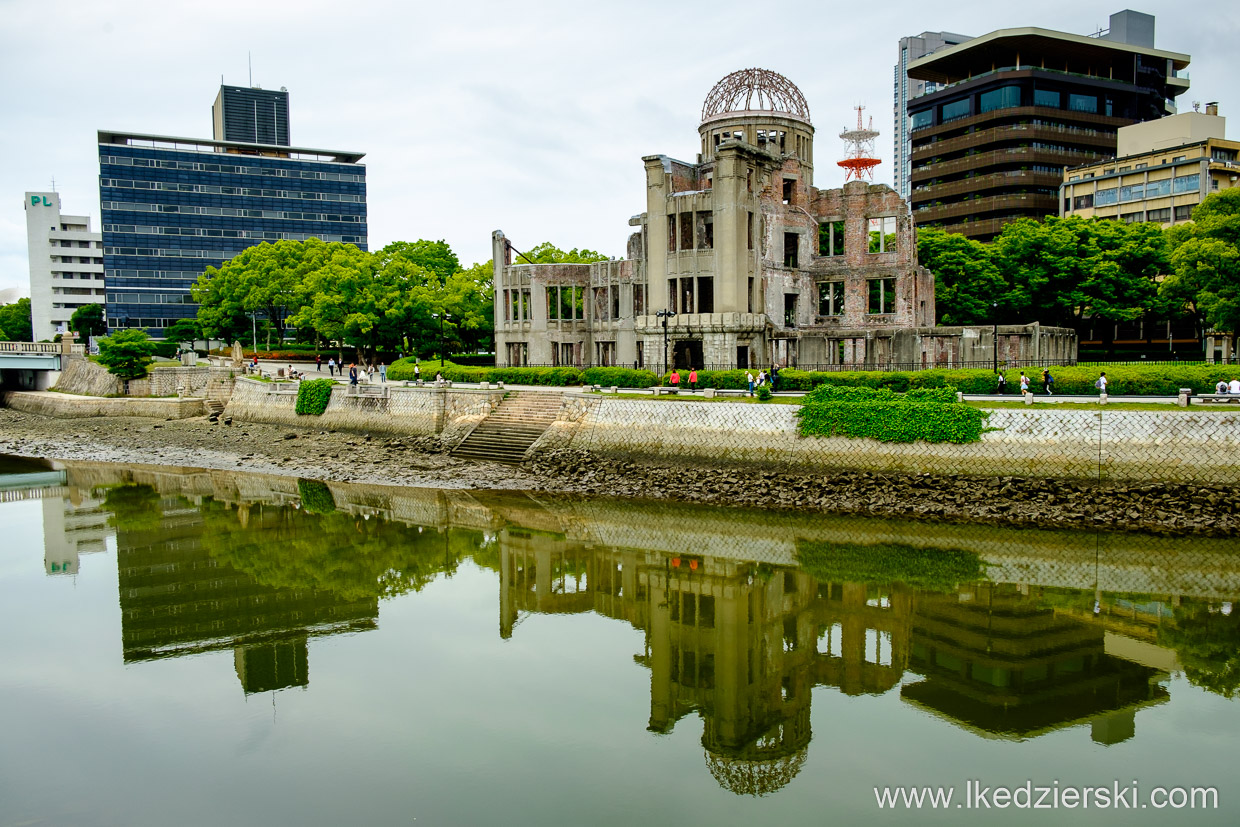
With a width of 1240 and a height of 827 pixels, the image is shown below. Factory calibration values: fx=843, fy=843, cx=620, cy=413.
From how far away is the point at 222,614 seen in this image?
2202 cm

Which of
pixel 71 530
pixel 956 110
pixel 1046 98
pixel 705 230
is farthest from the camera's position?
pixel 956 110

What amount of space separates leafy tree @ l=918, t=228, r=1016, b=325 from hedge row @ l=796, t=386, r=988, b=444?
110 ft

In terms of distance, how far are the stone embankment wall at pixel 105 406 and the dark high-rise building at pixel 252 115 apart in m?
69.6

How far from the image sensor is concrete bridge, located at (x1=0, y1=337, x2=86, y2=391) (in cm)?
7069

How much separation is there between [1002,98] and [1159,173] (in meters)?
18.5

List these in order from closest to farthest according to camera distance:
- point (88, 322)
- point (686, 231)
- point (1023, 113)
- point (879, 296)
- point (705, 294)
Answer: point (705, 294) → point (686, 231) → point (879, 296) → point (1023, 113) → point (88, 322)

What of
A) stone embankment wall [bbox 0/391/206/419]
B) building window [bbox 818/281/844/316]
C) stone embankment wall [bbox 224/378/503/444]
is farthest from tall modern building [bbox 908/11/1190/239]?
stone embankment wall [bbox 0/391/206/419]

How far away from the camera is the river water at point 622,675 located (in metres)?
13.5

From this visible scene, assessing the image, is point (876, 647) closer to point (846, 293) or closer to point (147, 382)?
point (846, 293)

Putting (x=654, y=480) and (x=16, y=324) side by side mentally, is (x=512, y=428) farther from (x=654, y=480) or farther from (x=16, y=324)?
(x=16, y=324)

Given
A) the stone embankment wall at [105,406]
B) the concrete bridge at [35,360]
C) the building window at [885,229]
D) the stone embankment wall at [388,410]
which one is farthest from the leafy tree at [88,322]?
the building window at [885,229]

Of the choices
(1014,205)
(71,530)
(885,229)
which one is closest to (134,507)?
(71,530)

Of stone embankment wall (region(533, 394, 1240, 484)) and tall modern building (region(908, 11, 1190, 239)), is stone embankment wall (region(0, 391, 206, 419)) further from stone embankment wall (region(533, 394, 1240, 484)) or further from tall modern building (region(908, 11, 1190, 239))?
tall modern building (region(908, 11, 1190, 239))

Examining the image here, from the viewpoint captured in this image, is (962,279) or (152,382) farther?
(152,382)
